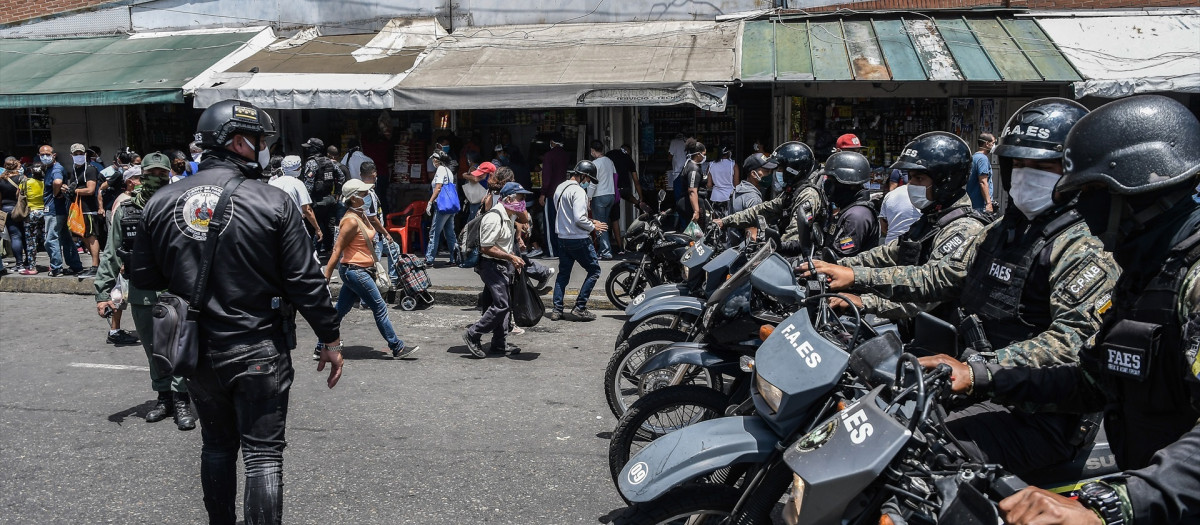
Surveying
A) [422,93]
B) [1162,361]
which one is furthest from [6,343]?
[1162,361]

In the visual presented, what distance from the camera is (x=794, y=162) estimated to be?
780cm

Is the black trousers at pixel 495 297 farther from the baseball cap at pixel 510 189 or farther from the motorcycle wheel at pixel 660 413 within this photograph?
the motorcycle wheel at pixel 660 413

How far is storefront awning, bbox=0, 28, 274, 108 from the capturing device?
1428 centimetres

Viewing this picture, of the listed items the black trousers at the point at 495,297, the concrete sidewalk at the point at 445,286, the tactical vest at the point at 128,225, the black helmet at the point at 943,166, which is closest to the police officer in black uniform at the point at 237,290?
the tactical vest at the point at 128,225

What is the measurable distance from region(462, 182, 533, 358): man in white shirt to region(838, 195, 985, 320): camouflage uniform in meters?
A: 3.73

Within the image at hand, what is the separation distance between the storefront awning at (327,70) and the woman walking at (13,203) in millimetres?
2771

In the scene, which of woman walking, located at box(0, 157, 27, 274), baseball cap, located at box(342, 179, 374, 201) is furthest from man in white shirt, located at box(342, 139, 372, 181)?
baseball cap, located at box(342, 179, 374, 201)

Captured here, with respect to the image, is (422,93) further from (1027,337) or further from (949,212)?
(1027,337)

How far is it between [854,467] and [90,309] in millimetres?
10491

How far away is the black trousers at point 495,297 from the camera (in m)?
8.18

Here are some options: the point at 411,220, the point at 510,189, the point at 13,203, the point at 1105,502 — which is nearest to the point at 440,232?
the point at 411,220

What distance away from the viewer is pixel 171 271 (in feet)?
13.0

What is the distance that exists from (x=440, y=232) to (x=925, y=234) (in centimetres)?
927

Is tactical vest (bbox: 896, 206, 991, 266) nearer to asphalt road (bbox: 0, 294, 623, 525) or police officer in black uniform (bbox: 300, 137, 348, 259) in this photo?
asphalt road (bbox: 0, 294, 623, 525)
